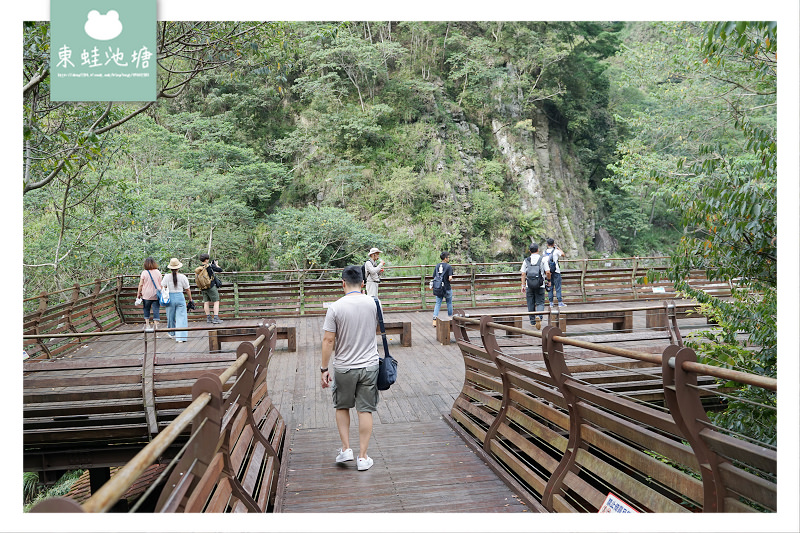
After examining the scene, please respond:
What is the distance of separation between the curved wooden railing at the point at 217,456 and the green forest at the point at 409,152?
9627 millimetres

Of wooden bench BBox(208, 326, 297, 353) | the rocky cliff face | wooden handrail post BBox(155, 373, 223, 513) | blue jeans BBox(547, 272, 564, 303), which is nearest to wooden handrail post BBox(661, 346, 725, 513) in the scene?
wooden handrail post BBox(155, 373, 223, 513)

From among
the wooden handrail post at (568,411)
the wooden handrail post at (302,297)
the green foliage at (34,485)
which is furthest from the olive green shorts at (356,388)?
the wooden handrail post at (302,297)

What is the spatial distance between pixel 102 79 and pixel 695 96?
1806cm

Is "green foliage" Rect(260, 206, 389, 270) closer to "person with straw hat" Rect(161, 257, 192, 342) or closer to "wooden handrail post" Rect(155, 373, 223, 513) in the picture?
"person with straw hat" Rect(161, 257, 192, 342)

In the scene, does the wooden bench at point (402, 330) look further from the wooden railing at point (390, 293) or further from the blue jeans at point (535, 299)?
the wooden railing at point (390, 293)

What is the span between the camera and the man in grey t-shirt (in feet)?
13.9

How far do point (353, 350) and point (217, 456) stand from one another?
1.61 meters

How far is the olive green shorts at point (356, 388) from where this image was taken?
4.29 meters

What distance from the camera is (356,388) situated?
435 centimetres

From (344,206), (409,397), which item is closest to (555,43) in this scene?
(344,206)

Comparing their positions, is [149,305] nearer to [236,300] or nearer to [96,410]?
[236,300]

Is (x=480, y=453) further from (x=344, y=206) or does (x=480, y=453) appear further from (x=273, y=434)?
(x=344, y=206)

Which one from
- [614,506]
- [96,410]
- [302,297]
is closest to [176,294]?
[96,410]

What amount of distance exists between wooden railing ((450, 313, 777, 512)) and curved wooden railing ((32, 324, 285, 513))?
1834 mm
